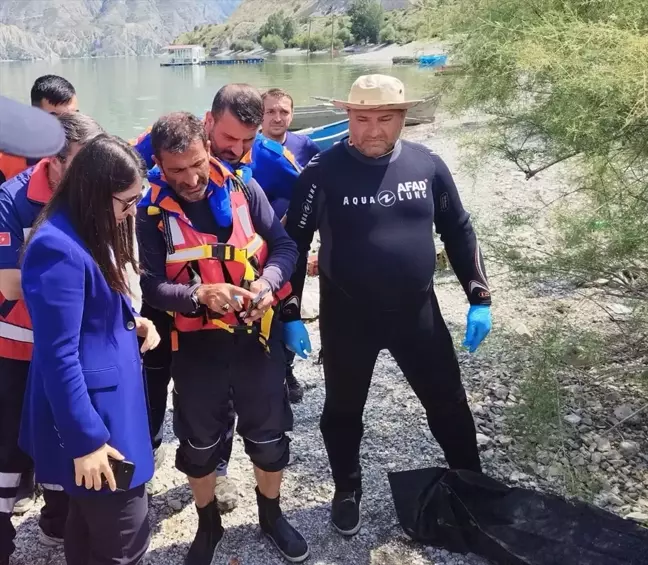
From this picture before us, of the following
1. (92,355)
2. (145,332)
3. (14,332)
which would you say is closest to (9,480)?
(14,332)

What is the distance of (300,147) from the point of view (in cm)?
349

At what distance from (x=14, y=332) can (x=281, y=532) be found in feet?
4.22

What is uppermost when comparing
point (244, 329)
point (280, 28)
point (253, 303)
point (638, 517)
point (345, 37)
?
point (280, 28)

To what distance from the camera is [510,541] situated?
221 cm

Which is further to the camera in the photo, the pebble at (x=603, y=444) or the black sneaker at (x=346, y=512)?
the pebble at (x=603, y=444)

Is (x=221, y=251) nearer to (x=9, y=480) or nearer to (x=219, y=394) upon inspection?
(x=219, y=394)

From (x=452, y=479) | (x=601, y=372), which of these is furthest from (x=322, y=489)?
(x=601, y=372)

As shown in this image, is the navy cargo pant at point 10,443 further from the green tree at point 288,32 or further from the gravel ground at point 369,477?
the green tree at point 288,32

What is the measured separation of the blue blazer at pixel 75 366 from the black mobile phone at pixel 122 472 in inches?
1.6

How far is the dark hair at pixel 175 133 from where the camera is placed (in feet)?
6.44

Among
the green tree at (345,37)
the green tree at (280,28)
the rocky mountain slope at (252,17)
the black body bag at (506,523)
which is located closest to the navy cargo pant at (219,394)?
the black body bag at (506,523)

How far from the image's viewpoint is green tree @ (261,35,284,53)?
4006 inches

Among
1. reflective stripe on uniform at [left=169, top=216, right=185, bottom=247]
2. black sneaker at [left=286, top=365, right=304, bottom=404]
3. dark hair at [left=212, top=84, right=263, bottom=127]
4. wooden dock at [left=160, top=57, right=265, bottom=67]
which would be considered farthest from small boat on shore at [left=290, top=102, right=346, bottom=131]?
wooden dock at [left=160, top=57, right=265, bottom=67]

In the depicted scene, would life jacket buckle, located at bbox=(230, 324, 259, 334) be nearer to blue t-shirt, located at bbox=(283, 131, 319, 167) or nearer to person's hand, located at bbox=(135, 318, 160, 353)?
person's hand, located at bbox=(135, 318, 160, 353)
